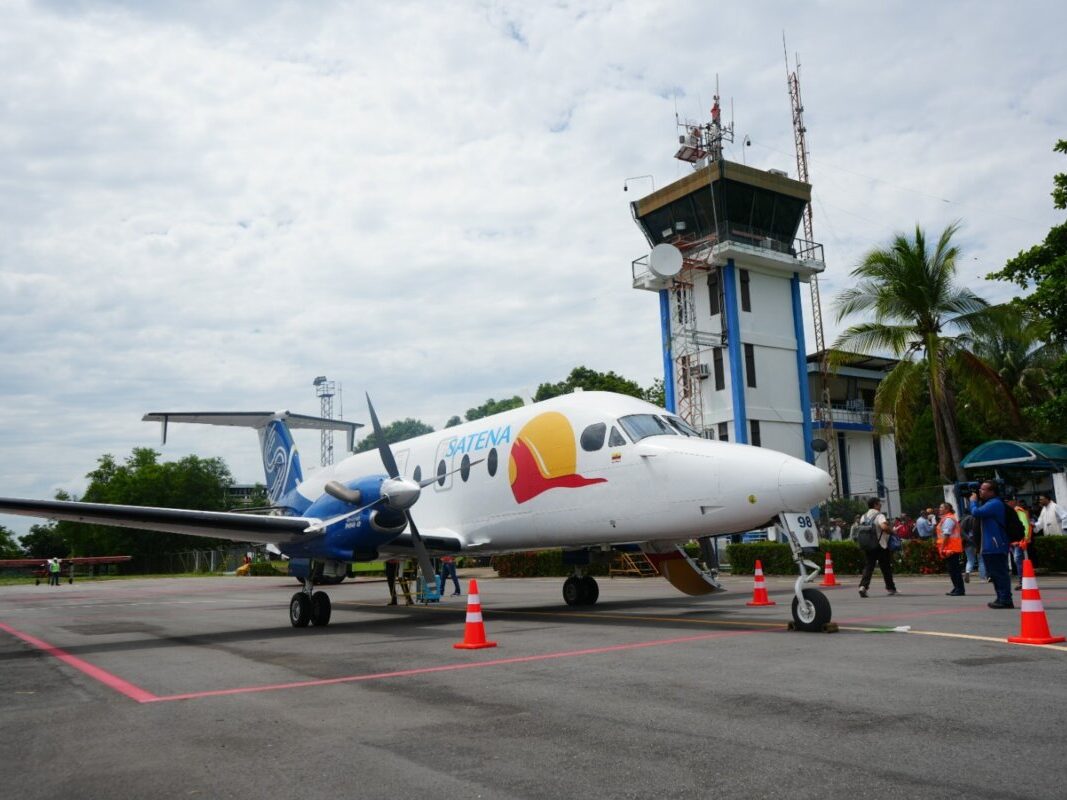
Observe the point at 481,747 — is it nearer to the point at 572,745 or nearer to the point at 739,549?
the point at 572,745

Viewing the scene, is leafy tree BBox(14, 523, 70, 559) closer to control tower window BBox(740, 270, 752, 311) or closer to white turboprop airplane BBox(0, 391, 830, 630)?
control tower window BBox(740, 270, 752, 311)

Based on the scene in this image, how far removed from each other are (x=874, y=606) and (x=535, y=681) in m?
8.99

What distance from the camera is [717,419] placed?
41.5 meters

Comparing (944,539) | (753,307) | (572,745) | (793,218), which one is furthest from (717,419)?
(572,745)

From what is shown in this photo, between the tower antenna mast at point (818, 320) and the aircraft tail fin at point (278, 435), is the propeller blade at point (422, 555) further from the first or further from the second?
the tower antenna mast at point (818, 320)

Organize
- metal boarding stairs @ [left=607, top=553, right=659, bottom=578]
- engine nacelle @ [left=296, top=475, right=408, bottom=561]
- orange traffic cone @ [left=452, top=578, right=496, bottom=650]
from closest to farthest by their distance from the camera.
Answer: orange traffic cone @ [left=452, top=578, right=496, bottom=650] → engine nacelle @ [left=296, top=475, right=408, bottom=561] → metal boarding stairs @ [left=607, top=553, right=659, bottom=578]

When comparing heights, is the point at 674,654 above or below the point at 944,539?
below

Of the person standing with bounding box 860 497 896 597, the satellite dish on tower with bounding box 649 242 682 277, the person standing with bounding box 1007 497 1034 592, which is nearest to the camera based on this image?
the person standing with bounding box 1007 497 1034 592

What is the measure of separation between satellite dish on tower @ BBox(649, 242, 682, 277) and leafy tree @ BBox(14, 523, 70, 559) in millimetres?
90803

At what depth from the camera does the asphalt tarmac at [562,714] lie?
4457 mm

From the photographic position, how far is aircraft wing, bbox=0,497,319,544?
1232cm

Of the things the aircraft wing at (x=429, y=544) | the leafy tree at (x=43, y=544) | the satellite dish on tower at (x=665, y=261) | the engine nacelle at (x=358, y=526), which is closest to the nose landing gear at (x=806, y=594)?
the engine nacelle at (x=358, y=526)

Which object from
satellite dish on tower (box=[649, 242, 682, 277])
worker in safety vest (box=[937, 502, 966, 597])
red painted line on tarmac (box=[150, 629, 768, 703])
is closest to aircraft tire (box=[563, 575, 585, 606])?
red painted line on tarmac (box=[150, 629, 768, 703])

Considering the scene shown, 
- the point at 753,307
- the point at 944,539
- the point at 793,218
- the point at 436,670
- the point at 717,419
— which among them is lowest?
the point at 436,670
